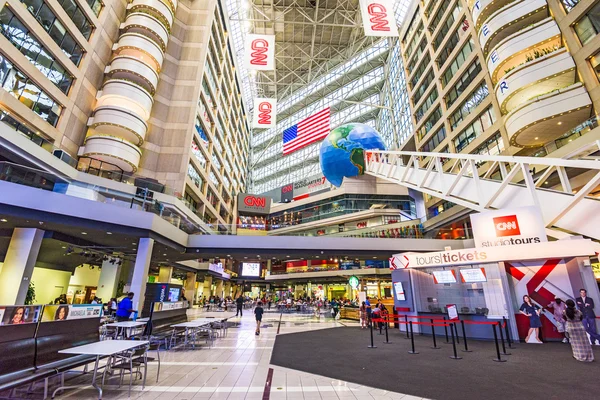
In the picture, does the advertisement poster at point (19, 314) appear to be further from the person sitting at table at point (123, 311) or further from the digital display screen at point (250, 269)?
the digital display screen at point (250, 269)

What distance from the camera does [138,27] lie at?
25922mm

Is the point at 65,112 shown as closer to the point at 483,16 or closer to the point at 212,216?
the point at 212,216

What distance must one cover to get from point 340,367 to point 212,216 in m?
33.7

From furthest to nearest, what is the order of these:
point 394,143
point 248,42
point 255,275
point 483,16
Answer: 1. point 394,143
2. point 255,275
3. point 248,42
4. point 483,16

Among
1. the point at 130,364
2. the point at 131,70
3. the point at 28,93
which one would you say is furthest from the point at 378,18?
the point at 28,93

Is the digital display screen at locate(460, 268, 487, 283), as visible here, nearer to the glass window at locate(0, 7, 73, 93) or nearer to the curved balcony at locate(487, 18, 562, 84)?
the curved balcony at locate(487, 18, 562, 84)

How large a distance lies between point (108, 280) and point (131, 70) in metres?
17.3

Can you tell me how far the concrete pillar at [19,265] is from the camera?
13.6m

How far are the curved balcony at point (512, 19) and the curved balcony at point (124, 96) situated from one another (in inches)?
1068

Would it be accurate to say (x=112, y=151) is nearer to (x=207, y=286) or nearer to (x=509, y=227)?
(x=509, y=227)

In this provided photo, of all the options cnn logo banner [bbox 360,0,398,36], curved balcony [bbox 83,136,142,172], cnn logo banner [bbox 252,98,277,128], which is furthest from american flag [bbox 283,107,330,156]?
curved balcony [bbox 83,136,142,172]

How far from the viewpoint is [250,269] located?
28.3 meters

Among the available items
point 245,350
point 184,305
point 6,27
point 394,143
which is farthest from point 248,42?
point 394,143

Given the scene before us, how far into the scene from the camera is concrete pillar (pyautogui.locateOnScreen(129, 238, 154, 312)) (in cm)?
1505
